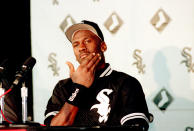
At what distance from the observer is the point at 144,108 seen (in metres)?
2.25

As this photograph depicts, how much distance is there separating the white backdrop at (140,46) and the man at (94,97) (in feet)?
1.56

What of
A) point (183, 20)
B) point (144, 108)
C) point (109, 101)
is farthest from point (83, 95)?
point (183, 20)

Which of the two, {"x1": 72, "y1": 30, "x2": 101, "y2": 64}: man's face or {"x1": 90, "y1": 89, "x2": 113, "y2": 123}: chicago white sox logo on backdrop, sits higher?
{"x1": 72, "y1": 30, "x2": 101, "y2": 64}: man's face

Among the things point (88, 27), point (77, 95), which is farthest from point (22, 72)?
point (88, 27)

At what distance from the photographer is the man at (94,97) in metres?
2.16

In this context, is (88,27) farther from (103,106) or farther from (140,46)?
(103,106)

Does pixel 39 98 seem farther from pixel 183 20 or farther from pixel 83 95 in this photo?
pixel 183 20

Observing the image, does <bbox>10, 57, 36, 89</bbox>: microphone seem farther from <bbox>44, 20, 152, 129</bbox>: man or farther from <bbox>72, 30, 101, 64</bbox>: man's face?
<bbox>72, 30, 101, 64</bbox>: man's face

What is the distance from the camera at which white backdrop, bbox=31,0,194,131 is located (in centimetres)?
295

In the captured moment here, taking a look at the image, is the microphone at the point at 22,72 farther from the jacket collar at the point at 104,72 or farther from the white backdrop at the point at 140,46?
the white backdrop at the point at 140,46

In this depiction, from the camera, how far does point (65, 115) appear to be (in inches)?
84.9

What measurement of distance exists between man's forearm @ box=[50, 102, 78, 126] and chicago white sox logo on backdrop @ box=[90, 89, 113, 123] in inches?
9.1

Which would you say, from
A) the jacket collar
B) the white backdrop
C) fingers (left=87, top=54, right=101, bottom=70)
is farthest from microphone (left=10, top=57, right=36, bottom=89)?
the white backdrop

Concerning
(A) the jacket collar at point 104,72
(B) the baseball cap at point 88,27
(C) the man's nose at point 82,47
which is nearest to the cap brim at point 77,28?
(B) the baseball cap at point 88,27
